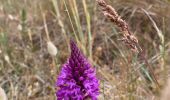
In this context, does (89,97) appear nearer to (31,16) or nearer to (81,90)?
(81,90)

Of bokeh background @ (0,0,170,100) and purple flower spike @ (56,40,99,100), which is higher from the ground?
bokeh background @ (0,0,170,100)

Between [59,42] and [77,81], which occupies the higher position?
[59,42]

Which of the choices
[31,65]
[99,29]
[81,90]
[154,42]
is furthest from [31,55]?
[81,90]

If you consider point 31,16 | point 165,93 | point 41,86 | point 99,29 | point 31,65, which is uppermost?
point 31,16

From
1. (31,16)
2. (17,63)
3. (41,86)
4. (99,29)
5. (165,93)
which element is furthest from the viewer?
(31,16)

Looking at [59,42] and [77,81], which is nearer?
[77,81]

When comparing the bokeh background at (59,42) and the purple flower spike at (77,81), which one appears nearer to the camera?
the purple flower spike at (77,81)

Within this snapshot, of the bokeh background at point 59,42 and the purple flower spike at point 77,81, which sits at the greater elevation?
the bokeh background at point 59,42

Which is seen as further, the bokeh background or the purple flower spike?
the bokeh background
